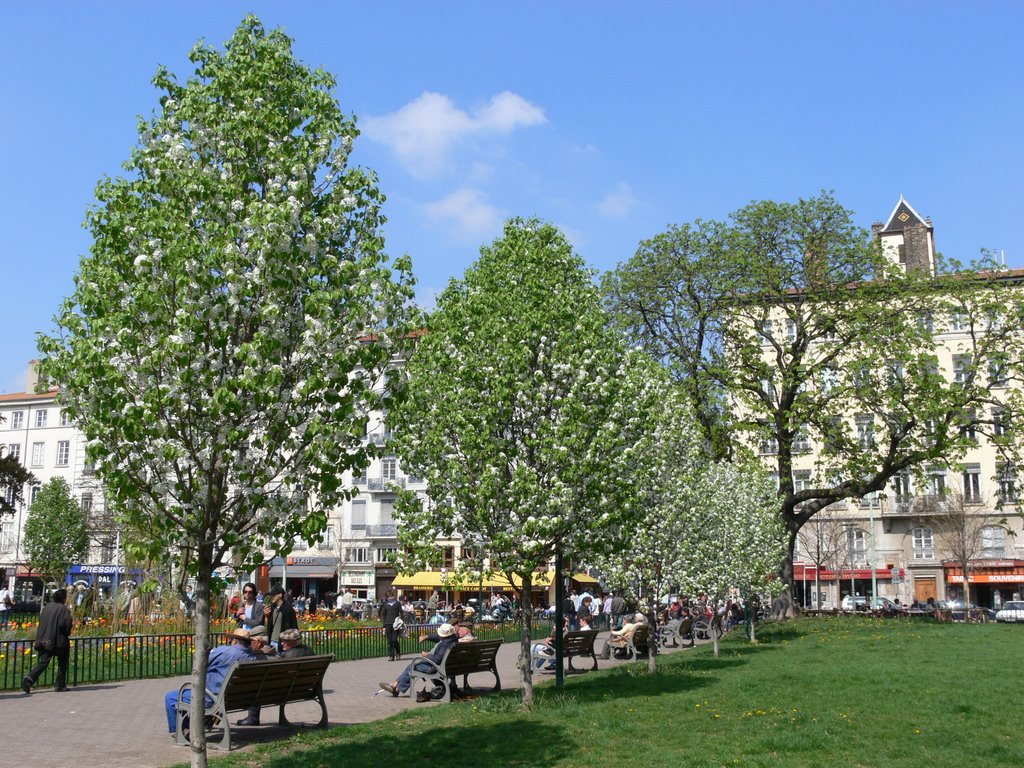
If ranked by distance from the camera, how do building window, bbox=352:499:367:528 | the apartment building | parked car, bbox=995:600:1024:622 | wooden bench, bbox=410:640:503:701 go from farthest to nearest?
building window, bbox=352:499:367:528
the apartment building
parked car, bbox=995:600:1024:622
wooden bench, bbox=410:640:503:701

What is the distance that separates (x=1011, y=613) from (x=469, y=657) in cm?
4074

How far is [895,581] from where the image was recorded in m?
61.5

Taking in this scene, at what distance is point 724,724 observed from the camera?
446 inches

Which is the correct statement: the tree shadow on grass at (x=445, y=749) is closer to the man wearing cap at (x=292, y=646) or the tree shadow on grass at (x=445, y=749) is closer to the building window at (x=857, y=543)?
the man wearing cap at (x=292, y=646)

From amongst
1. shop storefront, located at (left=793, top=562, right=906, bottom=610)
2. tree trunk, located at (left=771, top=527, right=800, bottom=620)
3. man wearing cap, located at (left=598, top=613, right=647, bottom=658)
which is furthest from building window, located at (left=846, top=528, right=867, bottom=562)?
man wearing cap, located at (left=598, top=613, right=647, bottom=658)

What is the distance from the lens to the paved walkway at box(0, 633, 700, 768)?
9773 millimetres

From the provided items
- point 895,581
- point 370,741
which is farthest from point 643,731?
point 895,581

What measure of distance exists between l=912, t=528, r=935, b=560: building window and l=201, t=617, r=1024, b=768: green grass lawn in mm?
46059

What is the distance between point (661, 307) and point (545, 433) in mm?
23053

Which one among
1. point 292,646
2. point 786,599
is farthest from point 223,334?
point 786,599

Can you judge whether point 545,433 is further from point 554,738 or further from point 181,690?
point 181,690

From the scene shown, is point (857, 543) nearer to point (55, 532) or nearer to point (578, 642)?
point (55, 532)

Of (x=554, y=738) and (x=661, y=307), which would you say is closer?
(x=554, y=738)

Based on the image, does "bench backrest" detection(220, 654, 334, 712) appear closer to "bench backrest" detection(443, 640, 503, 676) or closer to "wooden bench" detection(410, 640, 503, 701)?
"wooden bench" detection(410, 640, 503, 701)
